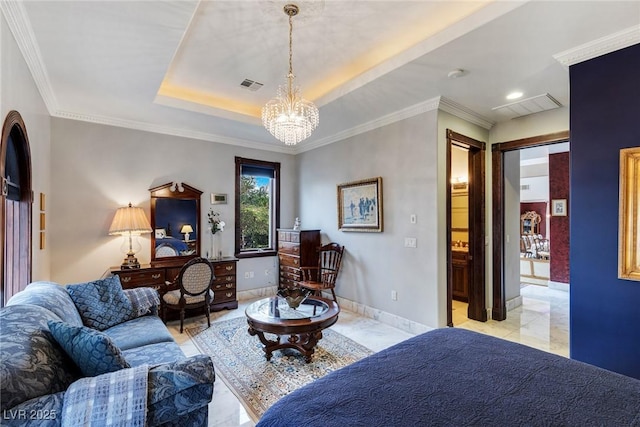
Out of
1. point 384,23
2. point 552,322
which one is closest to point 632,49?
point 384,23

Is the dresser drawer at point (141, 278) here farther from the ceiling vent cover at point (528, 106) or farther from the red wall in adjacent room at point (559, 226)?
the red wall in adjacent room at point (559, 226)

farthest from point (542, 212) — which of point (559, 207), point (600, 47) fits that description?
point (600, 47)

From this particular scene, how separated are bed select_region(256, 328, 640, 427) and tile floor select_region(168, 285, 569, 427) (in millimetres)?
1448

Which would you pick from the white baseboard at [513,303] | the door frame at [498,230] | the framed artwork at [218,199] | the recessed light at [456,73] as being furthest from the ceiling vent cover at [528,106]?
the framed artwork at [218,199]

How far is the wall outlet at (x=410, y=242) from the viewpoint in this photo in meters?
3.76

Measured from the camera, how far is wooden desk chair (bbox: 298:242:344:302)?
15.2 feet

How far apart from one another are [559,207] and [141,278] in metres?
7.67

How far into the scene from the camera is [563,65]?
103 inches

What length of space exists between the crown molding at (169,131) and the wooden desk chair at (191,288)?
7.08ft

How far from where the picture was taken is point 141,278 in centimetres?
390

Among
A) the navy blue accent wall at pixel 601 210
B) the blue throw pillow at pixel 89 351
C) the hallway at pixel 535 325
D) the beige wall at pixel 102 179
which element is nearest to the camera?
the blue throw pillow at pixel 89 351

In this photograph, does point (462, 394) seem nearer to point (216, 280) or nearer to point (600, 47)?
point (600, 47)

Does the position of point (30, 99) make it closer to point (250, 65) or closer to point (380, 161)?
point (250, 65)

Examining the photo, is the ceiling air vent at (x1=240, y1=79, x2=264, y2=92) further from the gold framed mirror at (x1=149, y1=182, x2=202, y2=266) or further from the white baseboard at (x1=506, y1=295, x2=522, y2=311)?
the white baseboard at (x1=506, y1=295, x2=522, y2=311)
